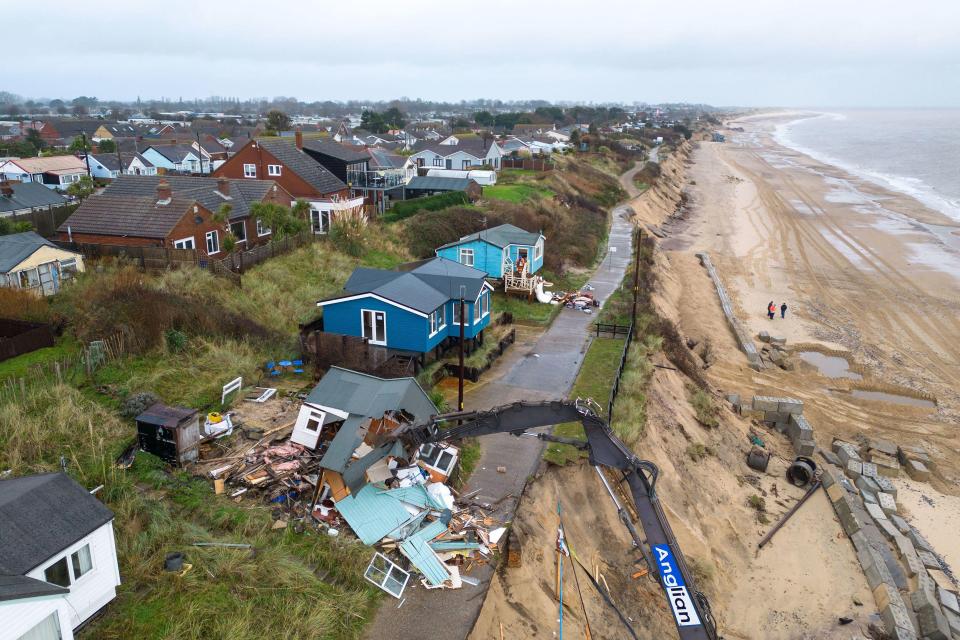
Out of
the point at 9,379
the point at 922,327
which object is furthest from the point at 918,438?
the point at 9,379

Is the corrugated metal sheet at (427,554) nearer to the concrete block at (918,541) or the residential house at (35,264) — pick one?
the concrete block at (918,541)

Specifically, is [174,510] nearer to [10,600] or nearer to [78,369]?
[10,600]

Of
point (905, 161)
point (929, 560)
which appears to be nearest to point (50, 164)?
→ point (929, 560)

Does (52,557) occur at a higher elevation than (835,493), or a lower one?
Answer: higher

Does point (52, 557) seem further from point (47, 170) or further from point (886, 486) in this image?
point (47, 170)

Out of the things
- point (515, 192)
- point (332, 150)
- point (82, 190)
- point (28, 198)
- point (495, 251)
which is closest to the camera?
point (495, 251)

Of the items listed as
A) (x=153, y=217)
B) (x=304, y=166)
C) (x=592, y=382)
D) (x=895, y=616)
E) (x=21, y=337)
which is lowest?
(x=895, y=616)

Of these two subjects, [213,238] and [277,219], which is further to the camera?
[277,219]
